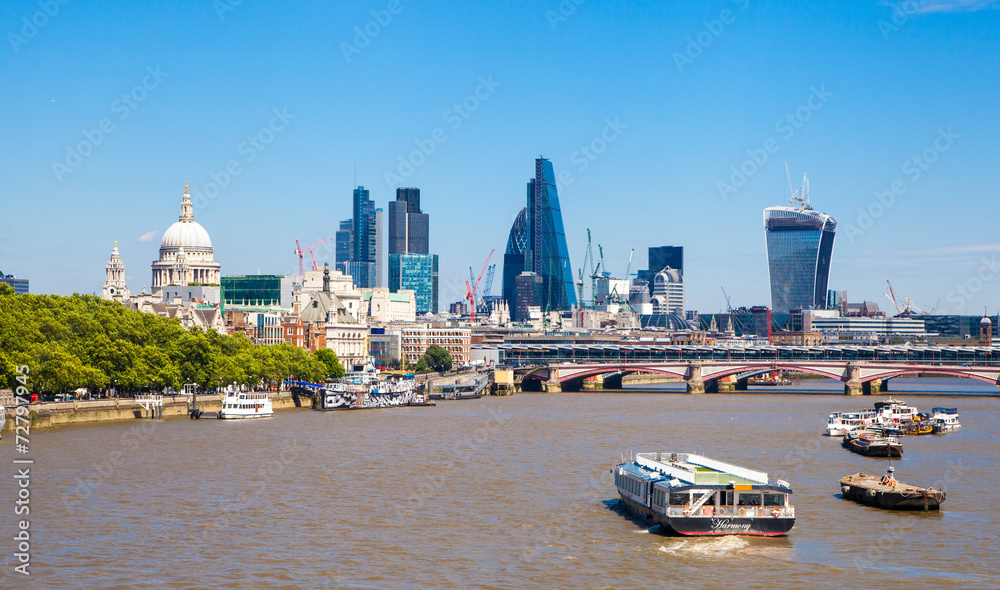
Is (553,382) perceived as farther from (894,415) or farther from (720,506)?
(720,506)

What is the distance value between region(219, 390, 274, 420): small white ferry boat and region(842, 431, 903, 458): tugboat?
135 feet

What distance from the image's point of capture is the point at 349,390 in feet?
350

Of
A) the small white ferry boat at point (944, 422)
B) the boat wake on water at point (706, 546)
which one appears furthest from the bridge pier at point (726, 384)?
the boat wake on water at point (706, 546)

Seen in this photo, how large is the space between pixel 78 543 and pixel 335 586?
953 cm

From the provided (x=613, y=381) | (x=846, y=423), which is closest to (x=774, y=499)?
(x=846, y=423)

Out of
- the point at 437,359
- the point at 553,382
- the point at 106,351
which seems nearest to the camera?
the point at 106,351

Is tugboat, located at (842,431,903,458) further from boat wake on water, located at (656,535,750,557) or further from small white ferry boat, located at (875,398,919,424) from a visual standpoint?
boat wake on water, located at (656,535,750,557)

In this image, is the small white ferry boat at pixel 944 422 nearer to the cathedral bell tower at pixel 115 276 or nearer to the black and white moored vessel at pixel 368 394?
the black and white moored vessel at pixel 368 394

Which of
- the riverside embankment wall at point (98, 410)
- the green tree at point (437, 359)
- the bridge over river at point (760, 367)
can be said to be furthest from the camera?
the green tree at point (437, 359)

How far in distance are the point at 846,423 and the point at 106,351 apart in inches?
1896

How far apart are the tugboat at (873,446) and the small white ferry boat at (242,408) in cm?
4124

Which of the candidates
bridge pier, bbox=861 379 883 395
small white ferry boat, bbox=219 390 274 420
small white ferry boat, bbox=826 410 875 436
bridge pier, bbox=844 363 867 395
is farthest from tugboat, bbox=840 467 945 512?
bridge pier, bbox=861 379 883 395

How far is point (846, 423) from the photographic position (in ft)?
247

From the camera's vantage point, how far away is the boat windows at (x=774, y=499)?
3922 centimetres
